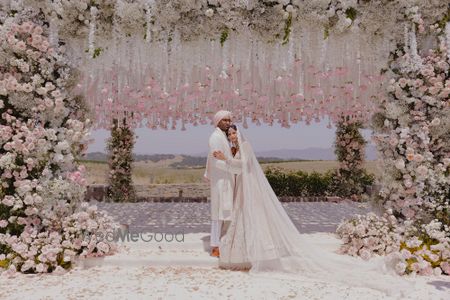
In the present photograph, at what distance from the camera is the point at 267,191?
17.3 ft

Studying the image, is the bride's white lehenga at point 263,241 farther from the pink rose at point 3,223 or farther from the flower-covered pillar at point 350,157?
the flower-covered pillar at point 350,157

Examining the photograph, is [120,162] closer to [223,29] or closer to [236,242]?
[223,29]

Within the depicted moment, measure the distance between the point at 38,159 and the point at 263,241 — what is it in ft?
10.4

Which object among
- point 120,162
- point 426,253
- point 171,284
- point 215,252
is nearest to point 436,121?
point 426,253

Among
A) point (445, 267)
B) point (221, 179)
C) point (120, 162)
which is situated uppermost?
point (120, 162)

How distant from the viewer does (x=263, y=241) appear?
16.9 feet

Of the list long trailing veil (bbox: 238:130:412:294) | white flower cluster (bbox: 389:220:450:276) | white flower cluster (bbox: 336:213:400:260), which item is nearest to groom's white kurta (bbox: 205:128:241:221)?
long trailing veil (bbox: 238:130:412:294)

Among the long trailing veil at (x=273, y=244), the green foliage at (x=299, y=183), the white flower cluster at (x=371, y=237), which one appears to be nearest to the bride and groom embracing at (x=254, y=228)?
the long trailing veil at (x=273, y=244)

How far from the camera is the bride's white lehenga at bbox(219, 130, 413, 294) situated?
16.8 feet

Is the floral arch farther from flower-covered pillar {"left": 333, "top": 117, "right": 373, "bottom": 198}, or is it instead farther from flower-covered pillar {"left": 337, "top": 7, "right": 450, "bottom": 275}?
flower-covered pillar {"left": 333, "top": 117, "right": 373, "bottom": 198}

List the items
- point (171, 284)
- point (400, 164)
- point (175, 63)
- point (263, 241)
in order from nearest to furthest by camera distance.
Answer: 1. point (171, 284)
2. point (263, 241)
3. point (400, 164)
4. point (175, 63)

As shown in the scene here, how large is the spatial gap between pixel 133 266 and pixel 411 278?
3.39 m

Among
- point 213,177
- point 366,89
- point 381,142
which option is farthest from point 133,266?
point 366,89

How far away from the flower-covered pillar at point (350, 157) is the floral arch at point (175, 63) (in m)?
9.02
